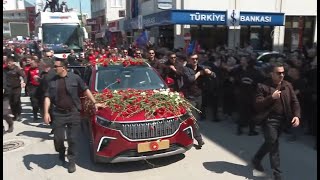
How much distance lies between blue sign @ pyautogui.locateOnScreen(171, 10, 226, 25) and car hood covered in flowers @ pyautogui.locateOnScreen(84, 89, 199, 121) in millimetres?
14193

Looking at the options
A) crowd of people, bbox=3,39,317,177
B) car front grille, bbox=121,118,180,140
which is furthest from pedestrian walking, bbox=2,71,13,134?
car front grille, bbox=121,118,180,140

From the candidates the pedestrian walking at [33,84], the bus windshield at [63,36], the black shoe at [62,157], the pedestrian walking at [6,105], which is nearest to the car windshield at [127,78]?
the black shoe at [62,157]

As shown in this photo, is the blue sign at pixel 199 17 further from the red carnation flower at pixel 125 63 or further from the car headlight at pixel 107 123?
the car headlight at pixel 107 123

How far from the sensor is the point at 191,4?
74.2 feet

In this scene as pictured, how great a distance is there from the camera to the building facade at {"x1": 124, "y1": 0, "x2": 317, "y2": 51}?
70.0ft

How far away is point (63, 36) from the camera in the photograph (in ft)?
64.0

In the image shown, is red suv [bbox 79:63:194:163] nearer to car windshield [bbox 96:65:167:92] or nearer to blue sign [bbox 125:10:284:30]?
car windshield [bbox 96:65:167:92]

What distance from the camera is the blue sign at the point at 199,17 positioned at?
20.1 metres

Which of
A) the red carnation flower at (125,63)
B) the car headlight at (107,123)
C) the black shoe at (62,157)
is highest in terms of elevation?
the red carnation flower at (125,63)

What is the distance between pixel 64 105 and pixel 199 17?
16103 millimetres

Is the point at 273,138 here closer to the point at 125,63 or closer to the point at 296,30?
the point at 125,63

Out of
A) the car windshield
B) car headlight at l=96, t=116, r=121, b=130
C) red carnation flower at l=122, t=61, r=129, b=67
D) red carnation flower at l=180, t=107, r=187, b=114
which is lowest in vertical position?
car headlight at l=96, t=116, r=121, b=130

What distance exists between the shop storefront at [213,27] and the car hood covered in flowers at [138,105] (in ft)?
46.4

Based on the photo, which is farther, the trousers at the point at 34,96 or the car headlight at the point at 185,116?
the trousers at the point at 34,96
